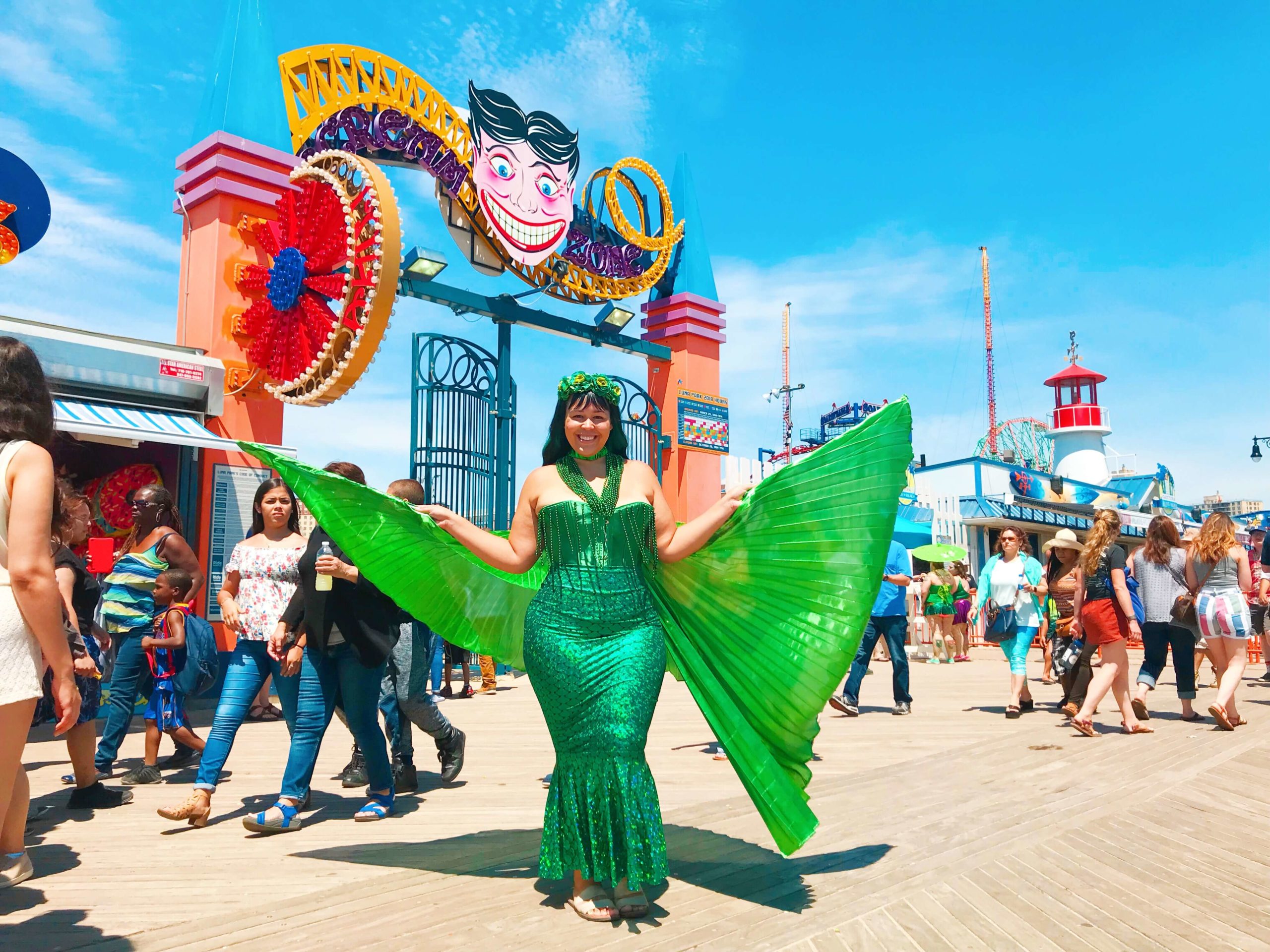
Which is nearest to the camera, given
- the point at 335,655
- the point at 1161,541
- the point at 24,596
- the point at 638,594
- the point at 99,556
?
the point at 24,596

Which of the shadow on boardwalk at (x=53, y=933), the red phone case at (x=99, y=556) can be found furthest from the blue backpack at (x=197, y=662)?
the red phone case at (x=99, y=556)

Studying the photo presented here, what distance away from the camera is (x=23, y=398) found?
2.65 meters

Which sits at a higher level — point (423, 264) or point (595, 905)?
point (423, 264)

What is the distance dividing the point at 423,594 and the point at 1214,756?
5.29 m

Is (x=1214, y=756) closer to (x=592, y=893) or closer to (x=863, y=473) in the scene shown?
(x=863, y=473)

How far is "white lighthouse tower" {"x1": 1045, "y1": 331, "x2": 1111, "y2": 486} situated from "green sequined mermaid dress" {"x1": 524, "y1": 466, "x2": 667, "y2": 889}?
34290 mm

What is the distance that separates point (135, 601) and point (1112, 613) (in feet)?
22.2

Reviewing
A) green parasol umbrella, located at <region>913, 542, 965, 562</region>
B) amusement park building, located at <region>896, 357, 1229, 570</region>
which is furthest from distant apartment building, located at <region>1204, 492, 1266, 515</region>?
green parasol umbrella, located at <region>913, 542, 965, 562</region>

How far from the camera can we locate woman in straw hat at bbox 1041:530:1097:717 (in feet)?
25.1

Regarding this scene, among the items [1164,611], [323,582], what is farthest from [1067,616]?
[323,582]

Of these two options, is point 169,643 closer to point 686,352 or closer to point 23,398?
point 23,398

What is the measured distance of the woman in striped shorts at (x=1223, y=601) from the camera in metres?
6.97

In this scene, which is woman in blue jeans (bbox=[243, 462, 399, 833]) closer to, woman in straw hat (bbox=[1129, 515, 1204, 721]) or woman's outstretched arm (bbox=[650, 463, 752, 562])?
woman's outstretched arm (bbox=[650, 463, 752, 562])

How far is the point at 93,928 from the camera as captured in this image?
2.92m
